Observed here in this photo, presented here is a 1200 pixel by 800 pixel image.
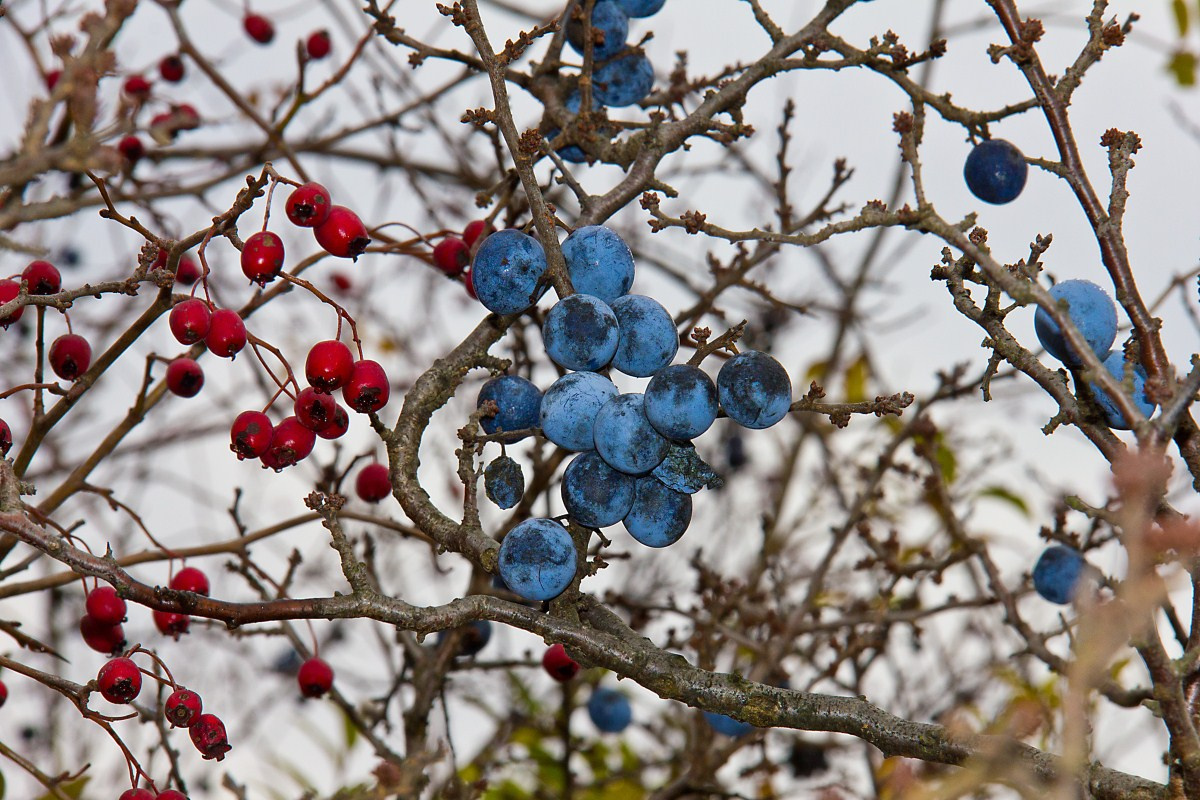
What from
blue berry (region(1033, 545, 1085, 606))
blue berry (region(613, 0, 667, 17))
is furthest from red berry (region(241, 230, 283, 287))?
blue berry (region(1033, 545, 1085, 606))

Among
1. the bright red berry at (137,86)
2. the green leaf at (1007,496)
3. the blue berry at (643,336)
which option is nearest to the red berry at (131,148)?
the bright red berry at (137,86)

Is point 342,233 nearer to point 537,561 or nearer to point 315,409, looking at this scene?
point 315,409

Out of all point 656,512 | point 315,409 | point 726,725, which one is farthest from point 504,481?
point 726,725

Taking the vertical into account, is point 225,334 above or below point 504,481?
above

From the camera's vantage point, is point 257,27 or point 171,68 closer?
point 171,68

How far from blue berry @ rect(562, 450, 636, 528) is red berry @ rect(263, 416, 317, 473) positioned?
1.63ft

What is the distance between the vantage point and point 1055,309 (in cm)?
138

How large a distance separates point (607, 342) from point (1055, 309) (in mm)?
595

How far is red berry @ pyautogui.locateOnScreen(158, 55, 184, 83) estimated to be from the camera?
3.31m

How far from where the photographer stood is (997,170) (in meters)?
2.09

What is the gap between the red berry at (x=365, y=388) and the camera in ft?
5.82

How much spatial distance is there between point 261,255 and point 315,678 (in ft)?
3.23

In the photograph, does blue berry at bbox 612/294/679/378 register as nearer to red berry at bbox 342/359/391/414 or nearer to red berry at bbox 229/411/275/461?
red berry at bbox 342/359/391/414

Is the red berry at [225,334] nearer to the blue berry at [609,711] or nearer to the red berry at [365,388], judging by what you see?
the red berry at [365,388]
